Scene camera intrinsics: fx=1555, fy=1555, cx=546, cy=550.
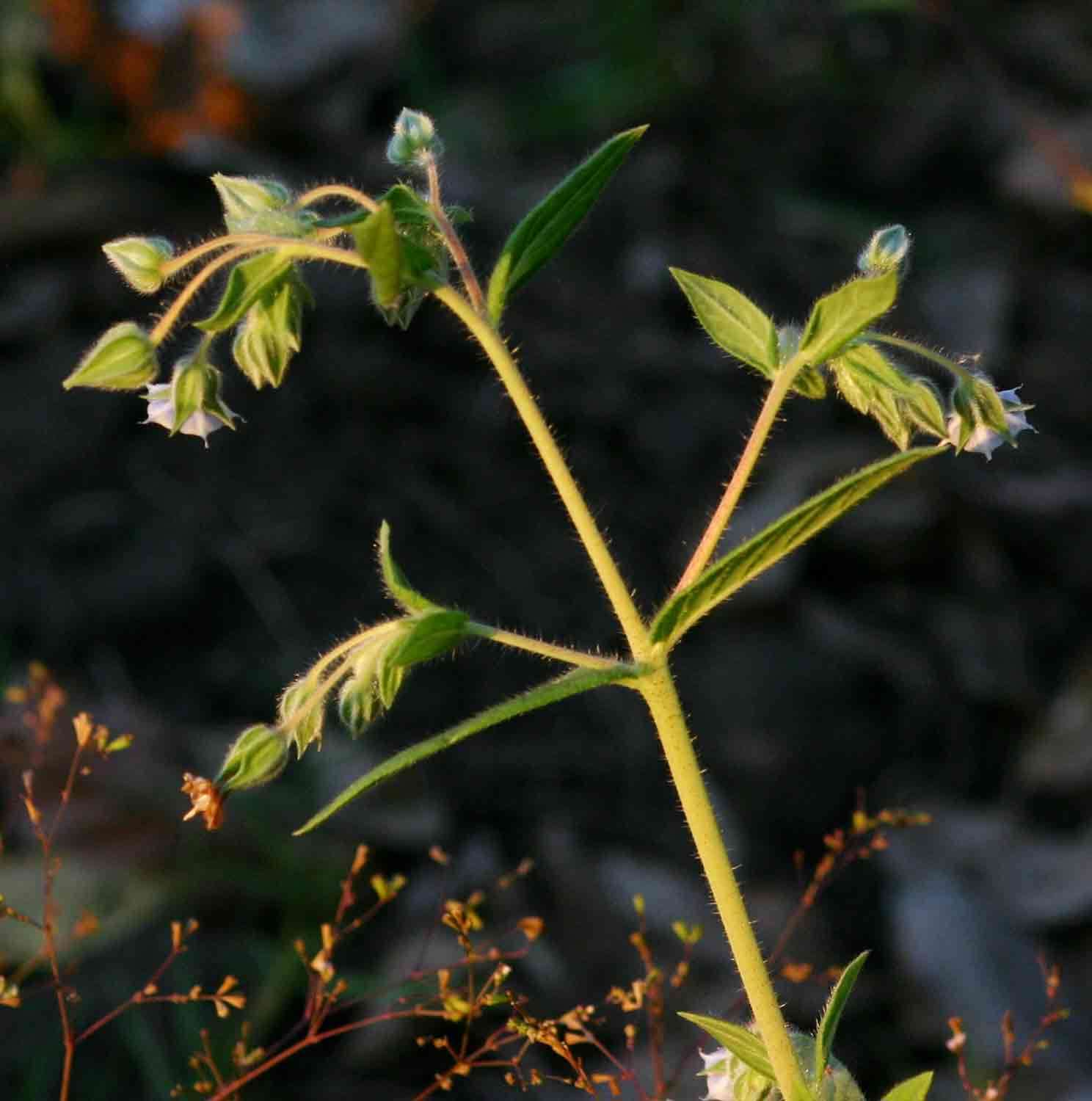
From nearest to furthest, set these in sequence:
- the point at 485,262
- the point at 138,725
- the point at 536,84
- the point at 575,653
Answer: the point at 575,653, the point at 138,725, the point at 485,262, the point at 536,84

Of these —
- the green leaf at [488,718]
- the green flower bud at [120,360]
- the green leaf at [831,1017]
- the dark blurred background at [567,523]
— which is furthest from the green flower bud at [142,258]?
the dark blurred background at [567,523]

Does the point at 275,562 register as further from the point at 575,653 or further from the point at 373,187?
the point at 575,653

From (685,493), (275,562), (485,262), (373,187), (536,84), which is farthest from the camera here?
(536,84)

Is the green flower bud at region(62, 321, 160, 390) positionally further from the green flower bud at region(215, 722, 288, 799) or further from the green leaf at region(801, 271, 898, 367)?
the green leaf at region(801, 271, 898, 367)

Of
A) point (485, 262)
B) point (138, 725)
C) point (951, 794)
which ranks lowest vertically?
point (951, 794)

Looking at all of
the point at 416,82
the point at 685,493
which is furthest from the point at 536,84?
the point at 685,493

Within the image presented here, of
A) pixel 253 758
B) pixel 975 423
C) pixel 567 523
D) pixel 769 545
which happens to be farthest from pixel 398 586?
pixel 567 523

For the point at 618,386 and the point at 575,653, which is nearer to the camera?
the point at 575,653

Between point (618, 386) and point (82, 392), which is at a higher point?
point (82, 392)
